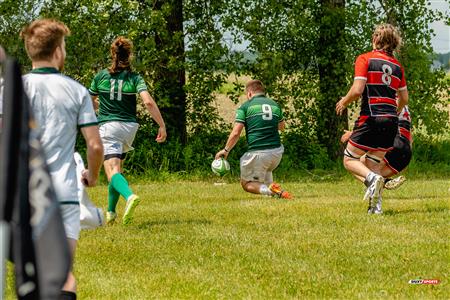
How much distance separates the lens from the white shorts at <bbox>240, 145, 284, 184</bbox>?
44.4ft

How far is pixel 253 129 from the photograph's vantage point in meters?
13.5

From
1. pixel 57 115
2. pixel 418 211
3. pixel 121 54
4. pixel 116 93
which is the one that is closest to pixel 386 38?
pixel 418 211

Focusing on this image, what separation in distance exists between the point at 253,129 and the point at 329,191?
197 cm

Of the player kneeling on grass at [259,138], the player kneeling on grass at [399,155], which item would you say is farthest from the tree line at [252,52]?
the player kneeling on grass at [399,155]

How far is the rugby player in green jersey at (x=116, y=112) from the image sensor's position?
405 inches

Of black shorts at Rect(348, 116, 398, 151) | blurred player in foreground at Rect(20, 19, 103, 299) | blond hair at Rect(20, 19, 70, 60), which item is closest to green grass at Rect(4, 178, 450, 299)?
black shorts at Rect(348, 116, 398, 151)

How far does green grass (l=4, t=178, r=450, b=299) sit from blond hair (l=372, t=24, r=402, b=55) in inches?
72.2

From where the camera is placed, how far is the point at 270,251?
8.40m

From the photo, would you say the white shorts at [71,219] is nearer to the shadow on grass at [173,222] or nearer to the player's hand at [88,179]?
the player's hand at [88,179]

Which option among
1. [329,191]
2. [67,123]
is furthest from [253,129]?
[67,123]

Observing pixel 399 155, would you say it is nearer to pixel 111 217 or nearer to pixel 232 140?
pixel 232 140

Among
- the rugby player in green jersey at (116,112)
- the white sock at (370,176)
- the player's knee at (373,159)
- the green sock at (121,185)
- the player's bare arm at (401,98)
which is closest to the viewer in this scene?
the green sock at (121,185)

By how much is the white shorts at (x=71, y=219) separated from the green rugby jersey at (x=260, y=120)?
8622mm

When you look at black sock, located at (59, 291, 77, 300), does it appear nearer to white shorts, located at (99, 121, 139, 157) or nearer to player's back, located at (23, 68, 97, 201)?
player's back, located at (23, 68, 97, 201)
